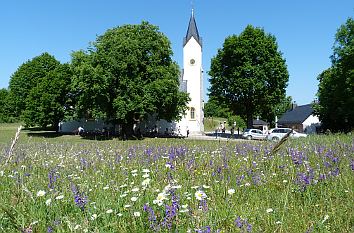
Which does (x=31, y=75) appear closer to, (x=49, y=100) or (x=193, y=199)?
(x=49, y=100)

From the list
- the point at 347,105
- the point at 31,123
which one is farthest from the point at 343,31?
the point at 31,123

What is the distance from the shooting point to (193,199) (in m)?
4.26

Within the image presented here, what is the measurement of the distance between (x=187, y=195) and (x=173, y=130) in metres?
60.8

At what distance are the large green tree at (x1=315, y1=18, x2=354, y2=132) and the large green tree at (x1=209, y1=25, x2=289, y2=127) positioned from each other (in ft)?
22.3

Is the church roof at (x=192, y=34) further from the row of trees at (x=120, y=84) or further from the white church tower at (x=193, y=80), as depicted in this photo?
the row of trees at (x=120, y=84)

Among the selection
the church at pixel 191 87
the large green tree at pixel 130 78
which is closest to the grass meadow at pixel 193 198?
the large green tree at pixel 130 78

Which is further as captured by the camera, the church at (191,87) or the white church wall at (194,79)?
the white church wall at (194,79)

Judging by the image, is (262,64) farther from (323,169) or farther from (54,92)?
(323,169)

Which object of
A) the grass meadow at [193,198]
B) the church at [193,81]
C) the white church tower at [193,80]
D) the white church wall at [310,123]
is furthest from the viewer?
the white church wall at [310,123]

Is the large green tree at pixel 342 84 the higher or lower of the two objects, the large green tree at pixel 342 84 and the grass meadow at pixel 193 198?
the higher

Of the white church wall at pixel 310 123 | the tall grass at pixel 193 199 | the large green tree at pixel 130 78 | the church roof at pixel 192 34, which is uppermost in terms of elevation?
the church roof at pixel 192 34

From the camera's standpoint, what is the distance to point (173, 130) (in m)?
65.0

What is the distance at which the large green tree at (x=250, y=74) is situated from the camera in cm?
5360

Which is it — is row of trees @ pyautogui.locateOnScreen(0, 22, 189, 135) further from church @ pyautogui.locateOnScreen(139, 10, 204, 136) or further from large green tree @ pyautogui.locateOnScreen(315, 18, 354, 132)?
large green tree @ pyautogui.locateOnScreen(315, 18, 354, 132)
